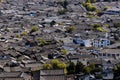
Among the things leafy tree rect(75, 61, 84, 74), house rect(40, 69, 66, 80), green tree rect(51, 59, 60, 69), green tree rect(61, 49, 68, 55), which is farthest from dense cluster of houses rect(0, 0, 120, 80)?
green tree rect(51, 59, 60, 69)

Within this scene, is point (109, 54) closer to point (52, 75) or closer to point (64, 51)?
point (64, 51)

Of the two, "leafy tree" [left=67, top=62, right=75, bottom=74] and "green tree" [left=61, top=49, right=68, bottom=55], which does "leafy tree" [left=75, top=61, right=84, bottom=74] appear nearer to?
"leafy tree" [left=67, top=62, right=75, bottom=74]

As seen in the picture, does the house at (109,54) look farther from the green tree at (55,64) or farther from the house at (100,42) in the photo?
the green tree at (55,64)

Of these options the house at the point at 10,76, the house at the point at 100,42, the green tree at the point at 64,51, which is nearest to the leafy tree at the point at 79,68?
the house at the point at 10,76

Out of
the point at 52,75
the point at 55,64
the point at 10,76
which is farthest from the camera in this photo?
the point at 55,64

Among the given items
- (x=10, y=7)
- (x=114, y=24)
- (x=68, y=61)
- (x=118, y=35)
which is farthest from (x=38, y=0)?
(x=68, y=61)

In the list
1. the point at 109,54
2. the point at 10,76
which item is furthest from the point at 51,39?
the point at 10,76

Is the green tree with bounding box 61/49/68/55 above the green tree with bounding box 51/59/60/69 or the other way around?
the other way around

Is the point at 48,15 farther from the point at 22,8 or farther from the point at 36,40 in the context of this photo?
the point at 36,40
